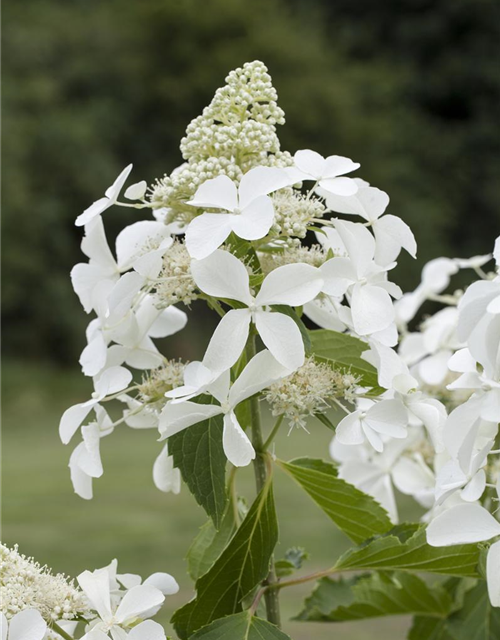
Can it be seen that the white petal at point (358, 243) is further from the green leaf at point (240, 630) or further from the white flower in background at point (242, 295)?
the green leaf at point (240, 630)

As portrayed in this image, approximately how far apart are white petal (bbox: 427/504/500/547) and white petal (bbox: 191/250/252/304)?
0.54 ft

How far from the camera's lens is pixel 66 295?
1045 centimetres

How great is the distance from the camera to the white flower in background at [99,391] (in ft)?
2.06

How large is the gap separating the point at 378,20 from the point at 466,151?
3.19 meters

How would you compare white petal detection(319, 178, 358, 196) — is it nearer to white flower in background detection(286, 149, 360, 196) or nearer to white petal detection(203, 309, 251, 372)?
white flower in background detection(286, 149, 360, 196)

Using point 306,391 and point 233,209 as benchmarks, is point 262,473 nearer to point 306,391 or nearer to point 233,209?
point 306,391

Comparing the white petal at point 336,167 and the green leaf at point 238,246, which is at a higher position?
the white petal at point 336,167

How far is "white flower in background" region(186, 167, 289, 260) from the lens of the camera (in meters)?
0.54

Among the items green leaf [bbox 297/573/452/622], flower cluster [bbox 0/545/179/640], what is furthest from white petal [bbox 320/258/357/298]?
green leaf [bbox 297/573/452/622]

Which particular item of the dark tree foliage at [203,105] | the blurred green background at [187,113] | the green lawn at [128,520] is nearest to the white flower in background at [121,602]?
the green lawn at [128,520]

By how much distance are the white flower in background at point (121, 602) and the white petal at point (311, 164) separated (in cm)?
27

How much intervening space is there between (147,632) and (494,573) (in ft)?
0.63

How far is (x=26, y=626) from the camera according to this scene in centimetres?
51

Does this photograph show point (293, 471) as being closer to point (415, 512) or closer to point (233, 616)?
point (233, 616)
